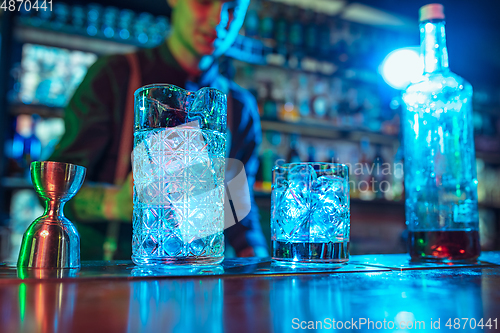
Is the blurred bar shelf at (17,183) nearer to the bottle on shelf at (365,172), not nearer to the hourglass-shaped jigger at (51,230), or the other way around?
the hourglass-shaped jigger at (51,230)

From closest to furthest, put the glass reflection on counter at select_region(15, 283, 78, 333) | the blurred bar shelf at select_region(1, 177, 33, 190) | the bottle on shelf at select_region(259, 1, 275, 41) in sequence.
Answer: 1. the glass reflection on counter at select_region(15, 283, 78, 333)
2. the blurred bar shelf at select_region(1, 177, 33, 190)
3. the bottle on shelf at select_region(259, 1, 275, 41)

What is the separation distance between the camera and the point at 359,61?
2965 millimetres

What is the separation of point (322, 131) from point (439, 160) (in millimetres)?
2205

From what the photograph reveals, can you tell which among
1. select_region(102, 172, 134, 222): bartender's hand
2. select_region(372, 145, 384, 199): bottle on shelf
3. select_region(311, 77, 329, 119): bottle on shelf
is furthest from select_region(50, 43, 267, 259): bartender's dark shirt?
select_region(372, 145, 384, 199): bottle on shelf

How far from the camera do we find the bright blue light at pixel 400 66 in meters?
3.21

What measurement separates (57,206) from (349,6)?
294 centimetres

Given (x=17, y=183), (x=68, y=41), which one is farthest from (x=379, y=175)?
Answer: (x=17, y=183)

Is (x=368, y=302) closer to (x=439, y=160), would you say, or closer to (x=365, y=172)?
(x=439, y=160)

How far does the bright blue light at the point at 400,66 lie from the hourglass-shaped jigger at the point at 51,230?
9.88 ft

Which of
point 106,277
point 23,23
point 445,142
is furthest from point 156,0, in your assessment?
point 106,277

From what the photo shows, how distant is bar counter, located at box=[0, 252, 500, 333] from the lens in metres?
0.27

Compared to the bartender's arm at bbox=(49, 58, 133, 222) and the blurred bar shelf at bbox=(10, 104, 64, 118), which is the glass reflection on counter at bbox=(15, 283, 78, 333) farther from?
the blurred bar shelf at bbox=(10, 104, 64, 118)

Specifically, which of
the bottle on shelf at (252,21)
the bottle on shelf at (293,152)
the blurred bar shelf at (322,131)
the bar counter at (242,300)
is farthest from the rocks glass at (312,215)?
the bottle on shelf at (252,21)

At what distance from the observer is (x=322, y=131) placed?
2934mm
